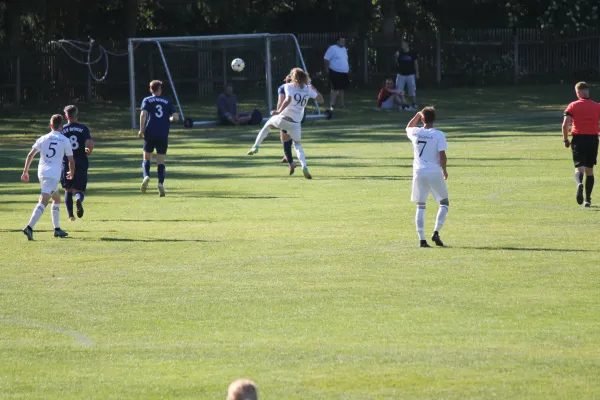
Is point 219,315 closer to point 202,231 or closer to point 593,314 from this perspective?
point 593,314

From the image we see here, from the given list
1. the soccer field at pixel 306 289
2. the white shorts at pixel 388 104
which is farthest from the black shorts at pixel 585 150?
the white shorts at pixel 388 104

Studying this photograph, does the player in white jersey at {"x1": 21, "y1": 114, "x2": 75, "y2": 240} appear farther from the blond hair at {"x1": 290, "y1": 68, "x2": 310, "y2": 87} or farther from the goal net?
the goal net

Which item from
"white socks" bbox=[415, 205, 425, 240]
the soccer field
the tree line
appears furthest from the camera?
the tree line

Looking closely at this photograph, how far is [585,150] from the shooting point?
62.6 ft

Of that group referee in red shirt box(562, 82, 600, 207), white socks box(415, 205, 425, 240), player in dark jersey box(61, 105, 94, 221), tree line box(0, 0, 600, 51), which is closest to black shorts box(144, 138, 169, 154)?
player in dark jersey box(61, 105, 94, 221)

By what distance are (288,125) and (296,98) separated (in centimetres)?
56

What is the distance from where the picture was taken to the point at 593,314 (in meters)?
11.2

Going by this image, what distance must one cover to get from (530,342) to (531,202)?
9.60m

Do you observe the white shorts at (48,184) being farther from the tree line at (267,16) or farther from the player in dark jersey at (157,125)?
the tree line at (267,16)

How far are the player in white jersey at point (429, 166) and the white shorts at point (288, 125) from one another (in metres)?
8.76

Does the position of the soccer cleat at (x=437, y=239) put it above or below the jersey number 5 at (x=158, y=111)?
below

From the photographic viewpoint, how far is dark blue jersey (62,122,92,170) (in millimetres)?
18266

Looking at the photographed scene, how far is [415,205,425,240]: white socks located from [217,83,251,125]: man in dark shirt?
2175cm

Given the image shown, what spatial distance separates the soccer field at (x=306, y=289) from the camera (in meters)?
9.34
